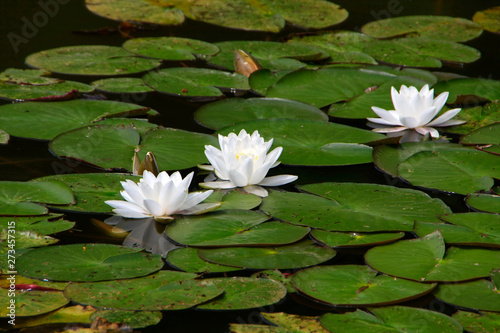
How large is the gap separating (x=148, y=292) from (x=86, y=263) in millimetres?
307

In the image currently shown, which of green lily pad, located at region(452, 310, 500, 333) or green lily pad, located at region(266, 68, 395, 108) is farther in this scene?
green lily pad, located at region(266, 68, 395, 108)

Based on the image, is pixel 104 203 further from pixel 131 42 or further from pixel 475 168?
pixel 131 42

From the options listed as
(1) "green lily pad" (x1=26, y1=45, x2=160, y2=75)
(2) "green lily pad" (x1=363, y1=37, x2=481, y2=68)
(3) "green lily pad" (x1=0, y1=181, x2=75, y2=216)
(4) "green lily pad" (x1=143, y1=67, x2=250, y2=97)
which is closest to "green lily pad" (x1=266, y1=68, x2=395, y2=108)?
(4) "green lily pad" (x1=143, y1=67, x2=250, y2=97)

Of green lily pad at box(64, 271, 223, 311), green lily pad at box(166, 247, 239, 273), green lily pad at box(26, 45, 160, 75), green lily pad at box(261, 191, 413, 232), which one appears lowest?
green lily pad at box(64, 271, 223, 311)

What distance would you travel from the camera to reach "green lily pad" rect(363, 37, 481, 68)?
4.52 meters

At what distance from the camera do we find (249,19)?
18.0 feet

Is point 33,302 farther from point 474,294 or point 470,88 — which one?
point 470,88

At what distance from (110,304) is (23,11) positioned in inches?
171

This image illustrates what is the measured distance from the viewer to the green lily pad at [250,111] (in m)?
3.34

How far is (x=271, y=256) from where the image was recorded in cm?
211

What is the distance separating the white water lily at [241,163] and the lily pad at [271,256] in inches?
16.3

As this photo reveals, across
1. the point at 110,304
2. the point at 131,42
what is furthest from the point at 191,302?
the point at 131,42

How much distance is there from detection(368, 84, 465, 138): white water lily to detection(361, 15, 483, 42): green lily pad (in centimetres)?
200

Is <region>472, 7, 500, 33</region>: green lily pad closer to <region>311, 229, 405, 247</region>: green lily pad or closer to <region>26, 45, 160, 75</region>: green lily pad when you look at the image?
<region>26, 45, 160, 75</region>: green lily pad
